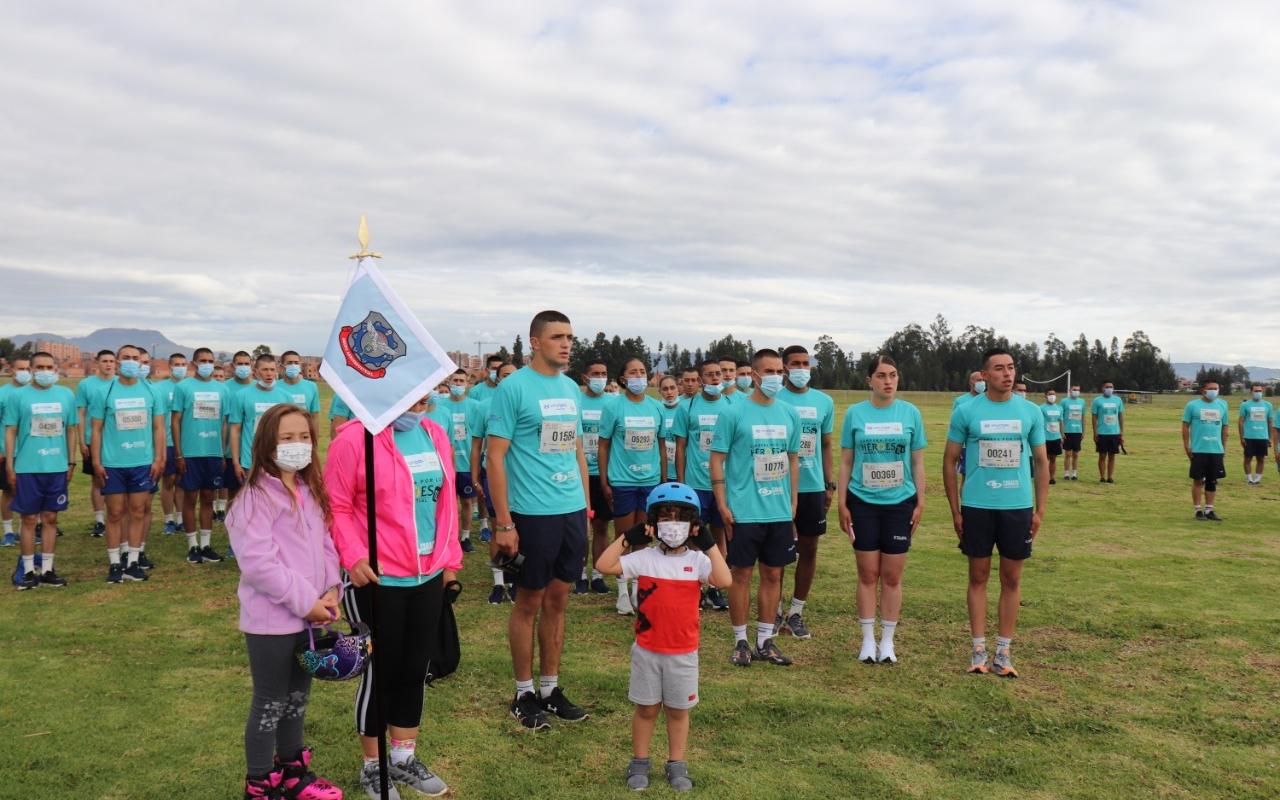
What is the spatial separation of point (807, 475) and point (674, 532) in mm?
3010

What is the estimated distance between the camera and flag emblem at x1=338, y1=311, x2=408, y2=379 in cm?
363

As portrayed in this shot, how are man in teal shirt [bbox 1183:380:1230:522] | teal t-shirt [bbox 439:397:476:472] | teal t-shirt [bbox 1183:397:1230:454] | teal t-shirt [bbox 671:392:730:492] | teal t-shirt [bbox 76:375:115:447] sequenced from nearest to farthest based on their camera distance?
teal t-shirt [bbox 671:392:730:492] < teal t-shirt [bbox 76:375:115:447] < teal t-shirt [bbox 439:397:476:472] < man in teal shirt [bbox 1183:380:1230:522] < teal t-shirt [bbox 1183:397:1230:454]

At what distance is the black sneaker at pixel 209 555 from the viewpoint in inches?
359

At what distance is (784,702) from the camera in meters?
5.20

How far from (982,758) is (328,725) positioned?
3749mm

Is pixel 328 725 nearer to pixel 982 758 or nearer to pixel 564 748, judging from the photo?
pixel 564 748

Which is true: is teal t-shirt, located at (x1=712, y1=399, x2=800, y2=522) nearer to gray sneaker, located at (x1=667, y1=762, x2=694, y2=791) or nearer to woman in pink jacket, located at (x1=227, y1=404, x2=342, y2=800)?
gray sneaker, located at (x1=667, y1=762, x2=694, y2=791)

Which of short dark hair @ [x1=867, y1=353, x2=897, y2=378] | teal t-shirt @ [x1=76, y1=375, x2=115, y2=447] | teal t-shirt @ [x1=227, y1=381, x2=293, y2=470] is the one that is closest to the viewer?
short dark hair @ [x1=867, y1=353, x2=897, y2=378]

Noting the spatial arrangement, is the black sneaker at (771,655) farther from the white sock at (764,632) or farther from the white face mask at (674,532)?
the white face mask at (674,532)

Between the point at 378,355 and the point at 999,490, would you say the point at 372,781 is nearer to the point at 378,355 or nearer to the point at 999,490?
the point at 378,355

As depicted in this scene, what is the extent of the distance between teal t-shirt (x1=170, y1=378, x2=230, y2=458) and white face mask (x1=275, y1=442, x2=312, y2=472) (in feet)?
20.7

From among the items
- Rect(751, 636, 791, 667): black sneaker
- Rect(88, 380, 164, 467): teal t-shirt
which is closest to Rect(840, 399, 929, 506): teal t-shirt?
Rect(751, 636, 791, 667): black sneaker

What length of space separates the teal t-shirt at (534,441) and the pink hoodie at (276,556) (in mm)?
1296

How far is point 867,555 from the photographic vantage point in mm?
6160
